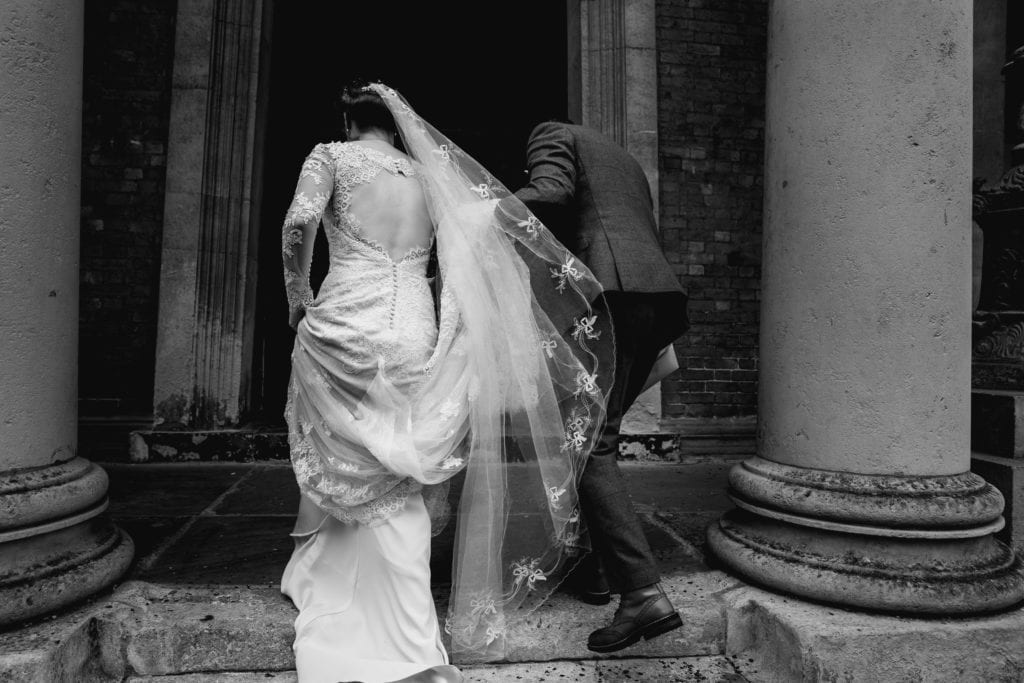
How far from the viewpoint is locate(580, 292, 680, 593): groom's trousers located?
2.24 metres

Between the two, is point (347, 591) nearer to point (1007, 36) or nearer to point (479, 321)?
point (479, 321)

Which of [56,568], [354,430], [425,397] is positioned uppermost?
[425,397]

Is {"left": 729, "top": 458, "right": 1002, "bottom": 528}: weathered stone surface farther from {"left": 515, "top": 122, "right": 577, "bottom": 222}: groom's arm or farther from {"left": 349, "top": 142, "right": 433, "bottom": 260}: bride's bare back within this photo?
{"left": 349, "top": 142, "right": 433, "bottom": 260}: bride's bare back

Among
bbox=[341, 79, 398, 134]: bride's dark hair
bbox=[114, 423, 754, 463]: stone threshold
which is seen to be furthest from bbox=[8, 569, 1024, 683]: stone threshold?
bbox=[114, 423, 754, 463]: stone threshold

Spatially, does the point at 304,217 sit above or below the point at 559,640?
above

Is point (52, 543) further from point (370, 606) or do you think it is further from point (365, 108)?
point (365, 108)

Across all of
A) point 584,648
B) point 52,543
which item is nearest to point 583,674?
point 584,648

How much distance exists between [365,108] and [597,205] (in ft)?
3.21

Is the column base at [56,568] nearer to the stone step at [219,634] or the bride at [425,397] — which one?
the stone step at [219,634]

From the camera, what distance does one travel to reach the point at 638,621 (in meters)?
2.17

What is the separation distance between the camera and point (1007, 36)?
19.5 feet

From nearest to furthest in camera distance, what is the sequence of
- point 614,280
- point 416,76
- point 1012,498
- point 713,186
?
point 614,280
point 1012,498
point 713,186
point 416,76

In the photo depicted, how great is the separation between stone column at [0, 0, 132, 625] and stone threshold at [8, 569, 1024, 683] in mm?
163

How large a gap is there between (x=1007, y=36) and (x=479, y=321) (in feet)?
21.5
